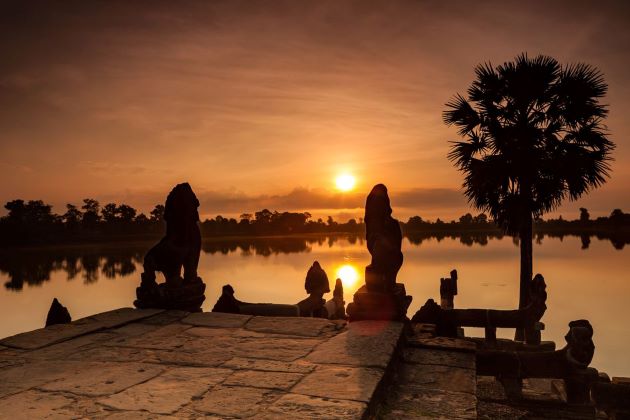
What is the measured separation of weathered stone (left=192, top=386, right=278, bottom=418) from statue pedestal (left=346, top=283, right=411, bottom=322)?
2426 millimetres

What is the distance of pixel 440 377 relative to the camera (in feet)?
14.3

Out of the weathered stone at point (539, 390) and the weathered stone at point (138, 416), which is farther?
the weathered stone at point (539, 390)

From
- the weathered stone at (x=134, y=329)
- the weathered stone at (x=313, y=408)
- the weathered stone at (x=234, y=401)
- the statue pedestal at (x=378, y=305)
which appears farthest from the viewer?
the statue pedestal at (x=378, y=305)

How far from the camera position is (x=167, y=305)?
6.79 meters

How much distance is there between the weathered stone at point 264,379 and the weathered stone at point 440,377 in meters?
1.14

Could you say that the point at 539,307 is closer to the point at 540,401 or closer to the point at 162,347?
the point at 540,401

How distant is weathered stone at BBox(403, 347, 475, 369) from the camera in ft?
15.6

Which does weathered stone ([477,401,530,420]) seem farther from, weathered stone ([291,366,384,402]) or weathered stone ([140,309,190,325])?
weathered stone ([140,309,190,325])

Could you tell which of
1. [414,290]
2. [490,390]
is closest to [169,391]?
[490,390]

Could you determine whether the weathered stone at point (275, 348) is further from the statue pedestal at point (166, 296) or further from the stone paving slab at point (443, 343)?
the statue pedestal at point (166, 296)

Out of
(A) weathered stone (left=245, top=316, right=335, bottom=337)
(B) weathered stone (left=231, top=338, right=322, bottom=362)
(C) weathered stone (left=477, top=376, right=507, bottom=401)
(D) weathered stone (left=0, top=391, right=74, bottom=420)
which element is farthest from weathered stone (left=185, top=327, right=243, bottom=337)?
(C) weathered stone (left=477, top=376, right=507, bottom=401)

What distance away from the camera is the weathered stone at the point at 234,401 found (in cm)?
314

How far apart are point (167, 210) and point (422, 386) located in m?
4.69

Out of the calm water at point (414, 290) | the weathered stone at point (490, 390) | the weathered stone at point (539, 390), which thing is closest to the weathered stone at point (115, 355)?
the weathered stone at point (490, 390)
